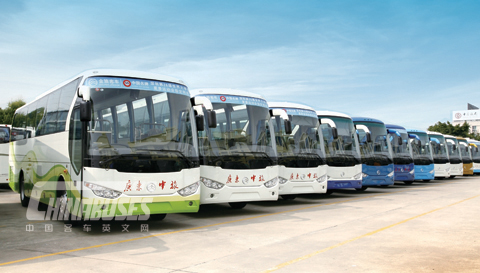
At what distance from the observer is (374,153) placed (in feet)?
60.5

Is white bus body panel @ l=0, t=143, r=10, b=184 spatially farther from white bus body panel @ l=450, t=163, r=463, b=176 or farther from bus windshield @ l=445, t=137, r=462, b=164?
white bus body panel @ l=450, t=163, r=463, b=176

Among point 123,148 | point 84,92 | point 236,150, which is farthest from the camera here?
point 236,150

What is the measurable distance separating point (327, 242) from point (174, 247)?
2522 mm

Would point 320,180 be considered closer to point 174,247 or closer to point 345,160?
point 345,160

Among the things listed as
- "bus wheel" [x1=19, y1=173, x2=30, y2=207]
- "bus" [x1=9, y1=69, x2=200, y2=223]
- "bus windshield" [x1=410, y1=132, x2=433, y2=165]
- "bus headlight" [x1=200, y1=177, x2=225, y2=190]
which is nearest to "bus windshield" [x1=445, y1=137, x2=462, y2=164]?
"bus windshield" [x1=410, y1=132, x2=433, y2=165]

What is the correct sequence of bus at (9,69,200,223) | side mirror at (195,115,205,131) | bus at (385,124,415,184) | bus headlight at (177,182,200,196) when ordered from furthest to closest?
bus at (385,124,415,184), side mirror at (195,115,205,131), bus headlight at (177,182,200,196), bus at (9,69,200,223)

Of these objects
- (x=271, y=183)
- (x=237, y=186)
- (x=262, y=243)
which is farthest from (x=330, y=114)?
(x=262, y=243)

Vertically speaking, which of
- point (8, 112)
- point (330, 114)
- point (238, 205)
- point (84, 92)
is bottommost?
point (238, 205)

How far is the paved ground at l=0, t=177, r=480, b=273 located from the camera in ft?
20.3

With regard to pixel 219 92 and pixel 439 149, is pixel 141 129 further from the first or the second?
pixel 439 149

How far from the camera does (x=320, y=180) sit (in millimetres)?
14047

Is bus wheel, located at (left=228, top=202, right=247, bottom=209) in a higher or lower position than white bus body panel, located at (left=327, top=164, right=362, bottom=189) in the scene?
lower

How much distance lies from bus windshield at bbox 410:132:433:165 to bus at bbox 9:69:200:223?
16.9 metres

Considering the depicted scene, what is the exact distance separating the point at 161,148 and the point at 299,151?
5.98 metres
